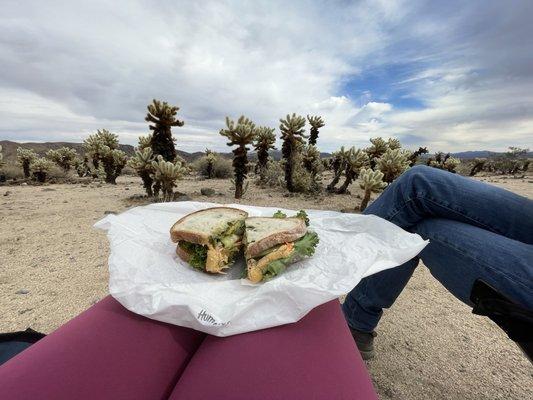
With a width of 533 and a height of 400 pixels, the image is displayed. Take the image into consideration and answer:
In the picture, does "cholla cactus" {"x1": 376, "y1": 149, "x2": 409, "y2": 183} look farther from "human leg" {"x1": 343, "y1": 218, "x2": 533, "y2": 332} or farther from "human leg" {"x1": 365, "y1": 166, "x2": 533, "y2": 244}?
"human leg" {"x1": 343, "y1": 218, "x2": 533, "y2": 332}

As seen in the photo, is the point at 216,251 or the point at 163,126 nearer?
the point at 216,251

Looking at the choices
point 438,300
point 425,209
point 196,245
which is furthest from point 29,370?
point 438,300

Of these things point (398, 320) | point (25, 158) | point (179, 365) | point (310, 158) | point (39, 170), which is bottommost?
point (39, 170)

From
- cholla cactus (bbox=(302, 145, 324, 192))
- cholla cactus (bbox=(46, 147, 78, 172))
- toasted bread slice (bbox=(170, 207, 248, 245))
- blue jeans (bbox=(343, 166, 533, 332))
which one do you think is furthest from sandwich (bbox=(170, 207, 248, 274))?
cholla cactus (bbox=(46, 147, 78, 172))

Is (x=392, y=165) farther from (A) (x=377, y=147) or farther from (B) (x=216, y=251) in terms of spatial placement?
(B) (x=216, y=251)

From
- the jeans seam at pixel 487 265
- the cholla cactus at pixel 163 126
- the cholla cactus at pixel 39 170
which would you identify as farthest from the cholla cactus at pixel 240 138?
the cholla cactus at pixel 39 170

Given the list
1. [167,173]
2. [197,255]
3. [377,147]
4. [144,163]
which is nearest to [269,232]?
[197,255]

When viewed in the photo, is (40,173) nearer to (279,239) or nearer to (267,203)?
(267,203)
